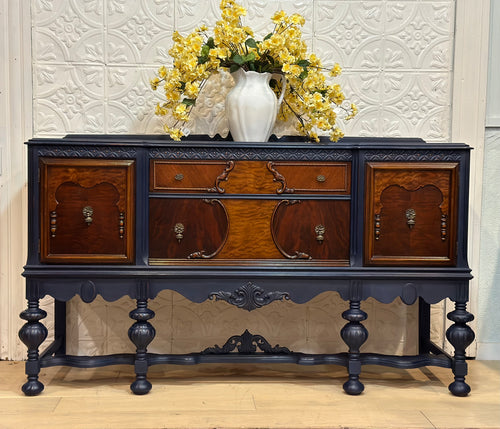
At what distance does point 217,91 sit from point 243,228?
0.82 m

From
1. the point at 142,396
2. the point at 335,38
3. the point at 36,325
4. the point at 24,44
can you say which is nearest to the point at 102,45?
the point at 24,44

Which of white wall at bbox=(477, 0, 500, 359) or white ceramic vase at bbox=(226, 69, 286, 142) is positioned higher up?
white ceramic vase at bbox=(226, 69, 286, 142)

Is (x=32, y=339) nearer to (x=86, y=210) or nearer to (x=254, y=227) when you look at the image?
(x=86, y=210)

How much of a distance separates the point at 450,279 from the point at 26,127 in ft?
6.56

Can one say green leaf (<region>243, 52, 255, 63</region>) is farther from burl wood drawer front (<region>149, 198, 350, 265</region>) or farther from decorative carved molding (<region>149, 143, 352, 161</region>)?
burl wood drawer front (<region>149, 198, 350, 265</region>)

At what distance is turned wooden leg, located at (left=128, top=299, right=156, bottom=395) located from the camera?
2.57 metres

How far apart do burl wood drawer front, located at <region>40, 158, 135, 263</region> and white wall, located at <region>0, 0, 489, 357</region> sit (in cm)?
59

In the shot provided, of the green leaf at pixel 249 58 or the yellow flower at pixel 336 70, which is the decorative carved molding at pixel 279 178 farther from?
the yellow flower at pixel 336 70

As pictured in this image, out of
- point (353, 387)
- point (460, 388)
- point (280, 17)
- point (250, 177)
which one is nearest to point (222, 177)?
point (250, 177)

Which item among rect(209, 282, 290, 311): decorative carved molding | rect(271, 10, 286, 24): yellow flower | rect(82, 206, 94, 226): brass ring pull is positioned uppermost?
rect(271, 10, 286, 24): yellow flower

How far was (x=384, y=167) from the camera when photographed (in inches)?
101

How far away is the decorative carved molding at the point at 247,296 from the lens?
2.59m

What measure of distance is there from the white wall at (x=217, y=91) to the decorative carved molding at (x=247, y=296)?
1.80 ft

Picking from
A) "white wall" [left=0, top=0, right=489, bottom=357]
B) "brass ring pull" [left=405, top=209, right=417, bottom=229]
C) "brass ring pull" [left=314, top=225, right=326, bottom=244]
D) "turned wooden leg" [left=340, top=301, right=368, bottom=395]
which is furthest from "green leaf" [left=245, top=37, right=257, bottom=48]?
"turned wooden leg" [left=340, top=301, right=368, bottom=395]
